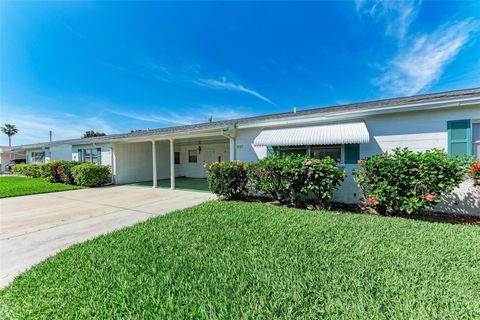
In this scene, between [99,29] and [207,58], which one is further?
[207,58]

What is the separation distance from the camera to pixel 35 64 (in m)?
10.5

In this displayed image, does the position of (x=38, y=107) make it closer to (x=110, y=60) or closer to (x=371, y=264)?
(x=110, y=60)

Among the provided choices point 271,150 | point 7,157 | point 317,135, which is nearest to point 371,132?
point 317,135

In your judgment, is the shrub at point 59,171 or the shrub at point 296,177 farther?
the shrub at point 59,171

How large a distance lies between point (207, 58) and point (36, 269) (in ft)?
42.4

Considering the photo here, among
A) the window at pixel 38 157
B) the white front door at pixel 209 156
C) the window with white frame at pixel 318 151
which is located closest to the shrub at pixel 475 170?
the window with white frame at pixel 318 151

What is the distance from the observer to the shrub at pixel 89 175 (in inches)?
498

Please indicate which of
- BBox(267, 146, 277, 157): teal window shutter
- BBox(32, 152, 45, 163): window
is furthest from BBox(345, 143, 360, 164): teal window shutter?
BBox(32, 152, 45, 163): window

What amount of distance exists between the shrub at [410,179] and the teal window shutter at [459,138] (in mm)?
671

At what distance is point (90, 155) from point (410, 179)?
67.2ft

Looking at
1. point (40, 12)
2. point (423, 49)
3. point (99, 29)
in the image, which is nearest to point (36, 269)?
point (40, 12)

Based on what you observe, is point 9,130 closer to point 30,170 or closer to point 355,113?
point 30,170

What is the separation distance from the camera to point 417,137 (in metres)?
6.29

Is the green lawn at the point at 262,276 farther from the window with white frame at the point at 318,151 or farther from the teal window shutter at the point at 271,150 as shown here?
the teal window shutter at the point at 271,150
